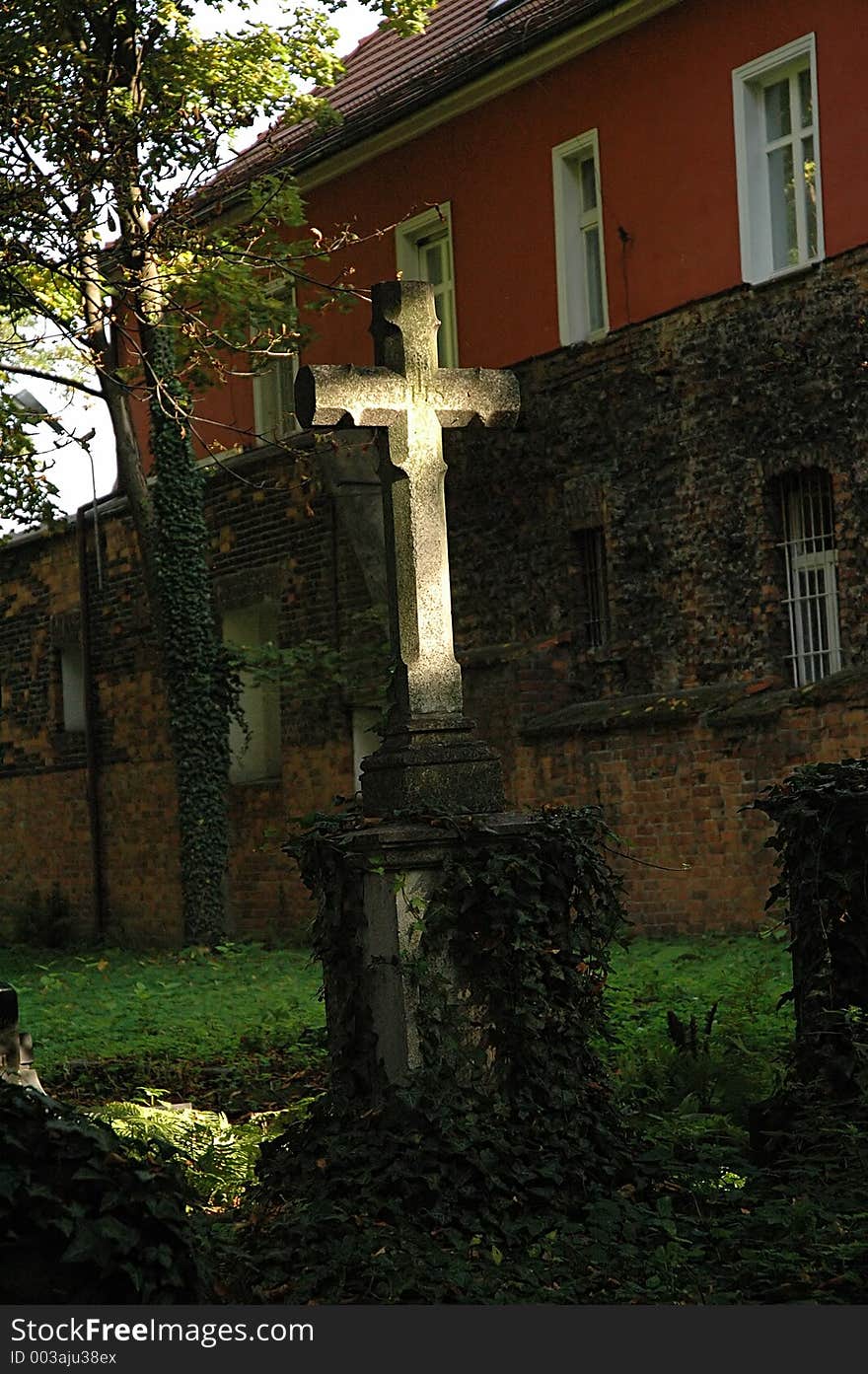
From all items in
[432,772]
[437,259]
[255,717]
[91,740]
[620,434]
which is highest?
[437,259]

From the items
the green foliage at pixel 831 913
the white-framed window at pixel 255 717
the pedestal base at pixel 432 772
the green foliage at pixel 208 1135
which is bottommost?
the green foliage at pixel 208 1135

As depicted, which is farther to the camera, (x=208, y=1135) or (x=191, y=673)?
(x=191, y=673)

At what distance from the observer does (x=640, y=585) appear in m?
16.5

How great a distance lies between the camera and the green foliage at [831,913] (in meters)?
6.98

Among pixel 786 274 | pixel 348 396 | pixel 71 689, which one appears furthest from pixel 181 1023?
pixel 71 689

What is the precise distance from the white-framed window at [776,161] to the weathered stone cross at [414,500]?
26.8ft

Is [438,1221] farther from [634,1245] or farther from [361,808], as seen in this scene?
[361,808]

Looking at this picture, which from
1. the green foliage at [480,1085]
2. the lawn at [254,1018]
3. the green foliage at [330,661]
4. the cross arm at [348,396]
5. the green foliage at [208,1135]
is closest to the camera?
the green foliage at [480,1085]

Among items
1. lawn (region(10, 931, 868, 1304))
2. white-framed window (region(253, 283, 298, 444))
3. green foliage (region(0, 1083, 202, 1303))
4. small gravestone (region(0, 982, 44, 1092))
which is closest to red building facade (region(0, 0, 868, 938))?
white-framed window (region(253, 283, 298, 444))

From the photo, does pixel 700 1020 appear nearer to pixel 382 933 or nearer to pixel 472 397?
pixel 382 933

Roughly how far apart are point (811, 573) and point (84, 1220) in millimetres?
11938

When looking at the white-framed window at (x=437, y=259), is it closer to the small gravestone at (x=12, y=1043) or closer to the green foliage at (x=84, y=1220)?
the small gravestone at (x=12, y=1043)

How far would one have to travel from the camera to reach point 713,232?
52.6 feet

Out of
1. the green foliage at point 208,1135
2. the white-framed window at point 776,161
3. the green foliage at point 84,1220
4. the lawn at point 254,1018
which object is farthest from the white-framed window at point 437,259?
the green foliage at point 84,1220
